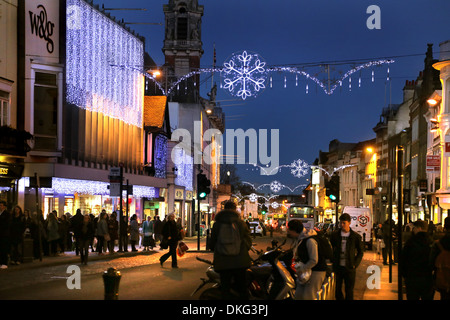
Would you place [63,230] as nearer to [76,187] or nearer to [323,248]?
[76,187]

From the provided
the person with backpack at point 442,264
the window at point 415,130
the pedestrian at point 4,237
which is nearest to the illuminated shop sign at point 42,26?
the pedestrian at point 4,237

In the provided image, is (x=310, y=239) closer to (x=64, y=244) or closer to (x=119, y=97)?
(x=64, y=244)

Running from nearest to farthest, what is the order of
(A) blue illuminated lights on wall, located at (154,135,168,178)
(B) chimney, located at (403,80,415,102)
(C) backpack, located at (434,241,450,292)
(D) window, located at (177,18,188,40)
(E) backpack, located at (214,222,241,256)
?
(E) backpack, located at (214,222,241,256), (C) backpack, located at (434,241,450,292), (A) blue illuminated lights on wall, located at (154,135,168,178), (B) chimney, located at (403,80,415,102), (D) window, located at (177,18,188,40)

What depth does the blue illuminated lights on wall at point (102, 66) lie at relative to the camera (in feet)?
120

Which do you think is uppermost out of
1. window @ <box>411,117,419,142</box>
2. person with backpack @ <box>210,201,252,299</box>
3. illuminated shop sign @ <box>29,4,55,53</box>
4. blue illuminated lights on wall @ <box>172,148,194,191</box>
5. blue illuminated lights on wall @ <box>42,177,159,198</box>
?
illuminated shop sign @ <box>29,4,55,53</box>

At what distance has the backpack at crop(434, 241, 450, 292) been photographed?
11672mm

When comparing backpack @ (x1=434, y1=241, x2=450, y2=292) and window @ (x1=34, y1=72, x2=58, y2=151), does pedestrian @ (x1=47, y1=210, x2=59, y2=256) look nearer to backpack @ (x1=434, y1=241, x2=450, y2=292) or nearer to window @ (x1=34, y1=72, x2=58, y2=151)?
window @ (x1=34, y1=72, x2=58, y2=151)

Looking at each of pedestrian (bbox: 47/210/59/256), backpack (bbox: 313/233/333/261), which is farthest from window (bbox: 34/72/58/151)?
backpack (bbox: 313/233/333/261)

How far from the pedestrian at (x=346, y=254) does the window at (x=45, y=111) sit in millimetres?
22107

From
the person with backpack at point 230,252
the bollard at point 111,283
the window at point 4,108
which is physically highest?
the window at point 4,108

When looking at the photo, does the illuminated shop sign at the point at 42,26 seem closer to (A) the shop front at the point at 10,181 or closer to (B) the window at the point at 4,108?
(B) the window at the point at 4,108

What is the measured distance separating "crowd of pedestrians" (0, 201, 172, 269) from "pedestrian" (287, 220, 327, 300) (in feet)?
46.9

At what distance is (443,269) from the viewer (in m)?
11.7

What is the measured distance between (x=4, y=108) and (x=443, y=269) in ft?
74.1
